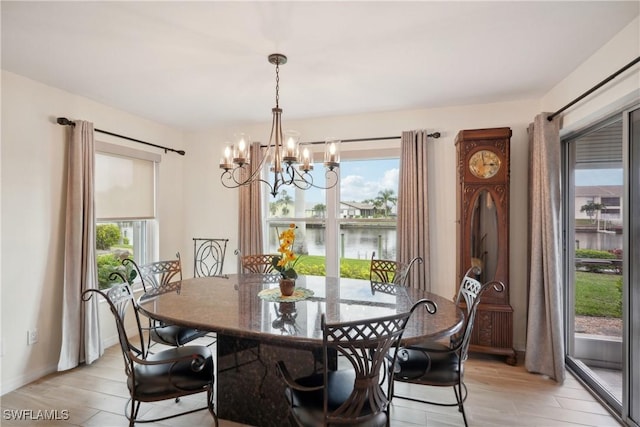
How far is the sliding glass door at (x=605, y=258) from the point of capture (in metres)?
2.12

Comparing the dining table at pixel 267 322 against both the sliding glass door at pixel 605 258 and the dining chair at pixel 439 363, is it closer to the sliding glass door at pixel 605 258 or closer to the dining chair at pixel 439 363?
the dining chair at pixel 439 363

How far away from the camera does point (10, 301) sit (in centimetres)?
259

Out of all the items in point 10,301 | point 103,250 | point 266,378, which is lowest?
point 266,378

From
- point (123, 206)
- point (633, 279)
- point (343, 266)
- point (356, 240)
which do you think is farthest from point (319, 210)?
point (633, 279)

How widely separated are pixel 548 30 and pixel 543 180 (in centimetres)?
124

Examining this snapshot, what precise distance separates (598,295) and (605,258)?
0.34m

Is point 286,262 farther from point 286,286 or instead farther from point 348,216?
point 348,216

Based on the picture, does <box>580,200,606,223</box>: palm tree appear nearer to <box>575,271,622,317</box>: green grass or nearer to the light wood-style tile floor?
<box>575,271,622,317</box>: green grass

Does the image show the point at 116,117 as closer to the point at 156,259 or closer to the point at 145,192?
the point at 145,192

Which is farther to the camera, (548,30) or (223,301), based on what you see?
(223,301)

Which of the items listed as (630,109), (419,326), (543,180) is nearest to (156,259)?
(419,326)

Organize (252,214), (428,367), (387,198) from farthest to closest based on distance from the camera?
(252,214) → (387,198) → (428,367)

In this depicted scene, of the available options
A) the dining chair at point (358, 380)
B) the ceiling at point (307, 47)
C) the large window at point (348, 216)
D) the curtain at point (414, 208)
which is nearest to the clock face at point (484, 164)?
the curtain at point (414, 208)

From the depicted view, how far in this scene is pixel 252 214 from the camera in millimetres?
4035
